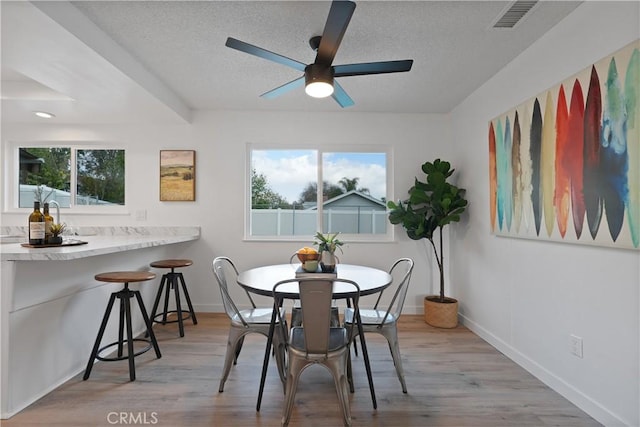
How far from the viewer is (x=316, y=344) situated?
1750 millimetres

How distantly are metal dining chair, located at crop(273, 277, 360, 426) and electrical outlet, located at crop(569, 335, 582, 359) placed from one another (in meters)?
1.44

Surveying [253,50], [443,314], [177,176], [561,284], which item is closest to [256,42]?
[253,50]

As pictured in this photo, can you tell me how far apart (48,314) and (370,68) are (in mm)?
2660

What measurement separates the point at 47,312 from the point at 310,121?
305cm

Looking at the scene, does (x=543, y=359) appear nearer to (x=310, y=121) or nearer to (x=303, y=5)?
(x=303, y=5)

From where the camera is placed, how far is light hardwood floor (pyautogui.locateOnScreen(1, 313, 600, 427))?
6.04ft

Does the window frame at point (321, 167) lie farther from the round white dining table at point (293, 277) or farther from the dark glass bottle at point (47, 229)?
the dark glass bottle at point (47, 229)

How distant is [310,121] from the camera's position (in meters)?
3.91

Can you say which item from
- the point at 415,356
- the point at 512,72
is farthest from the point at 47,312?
the point at 512,72

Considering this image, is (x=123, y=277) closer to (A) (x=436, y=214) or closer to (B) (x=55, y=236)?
(B) (x=55, y=236)

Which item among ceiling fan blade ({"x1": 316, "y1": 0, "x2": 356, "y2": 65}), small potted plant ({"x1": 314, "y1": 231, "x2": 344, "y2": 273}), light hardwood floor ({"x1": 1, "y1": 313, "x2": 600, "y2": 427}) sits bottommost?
light hardwood floor ({"x1": 1, "y1": 313, "x2": 600, "y2": 427})

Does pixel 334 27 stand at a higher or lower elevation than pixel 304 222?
higher

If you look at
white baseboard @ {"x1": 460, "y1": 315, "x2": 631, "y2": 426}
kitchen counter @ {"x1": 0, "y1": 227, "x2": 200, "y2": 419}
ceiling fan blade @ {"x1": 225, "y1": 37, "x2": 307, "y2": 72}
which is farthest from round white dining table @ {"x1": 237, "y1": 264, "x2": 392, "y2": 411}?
ceiling fan blade @ {"x1": 225, "y1": 37, "x2": 307, "y2": 72}

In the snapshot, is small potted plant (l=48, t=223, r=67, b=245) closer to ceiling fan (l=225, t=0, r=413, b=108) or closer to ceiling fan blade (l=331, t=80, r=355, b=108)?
ceiling fan (l=225, t=0, r=413, b=108)
